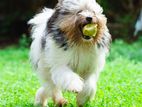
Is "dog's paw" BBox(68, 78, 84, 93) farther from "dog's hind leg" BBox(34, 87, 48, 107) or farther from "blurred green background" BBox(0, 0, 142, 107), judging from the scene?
"dog's hind leg" BBox(34, 87, 48, 107)

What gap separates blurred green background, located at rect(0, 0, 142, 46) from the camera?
1934 centimetres

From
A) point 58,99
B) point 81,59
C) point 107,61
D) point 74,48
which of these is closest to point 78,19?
point 74,48

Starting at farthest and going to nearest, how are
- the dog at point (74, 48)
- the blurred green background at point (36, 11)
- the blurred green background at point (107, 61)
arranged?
the blurred green background at point (36, 11) → the blurred green background at point (107, 61) → the dog at point (74, 48)

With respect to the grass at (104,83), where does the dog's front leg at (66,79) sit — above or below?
above

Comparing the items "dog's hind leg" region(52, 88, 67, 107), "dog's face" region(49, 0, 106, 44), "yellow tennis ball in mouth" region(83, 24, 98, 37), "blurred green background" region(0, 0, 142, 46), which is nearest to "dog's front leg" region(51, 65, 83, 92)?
"dog's face" region(49, 0, 106, 44)

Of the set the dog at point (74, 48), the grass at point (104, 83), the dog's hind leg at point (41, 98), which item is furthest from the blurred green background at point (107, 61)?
the dog at point (74, 48)

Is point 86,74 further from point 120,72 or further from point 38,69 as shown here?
point 120,72

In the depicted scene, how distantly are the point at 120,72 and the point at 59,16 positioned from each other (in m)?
4.33

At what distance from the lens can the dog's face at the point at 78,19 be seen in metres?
6.97

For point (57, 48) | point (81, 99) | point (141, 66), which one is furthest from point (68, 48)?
point (141, 66)

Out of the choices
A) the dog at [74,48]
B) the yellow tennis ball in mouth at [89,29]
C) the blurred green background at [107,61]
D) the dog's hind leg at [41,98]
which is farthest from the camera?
the blurred green background at [107,61]

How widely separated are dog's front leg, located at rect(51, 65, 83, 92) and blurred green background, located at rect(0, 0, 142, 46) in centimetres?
1159

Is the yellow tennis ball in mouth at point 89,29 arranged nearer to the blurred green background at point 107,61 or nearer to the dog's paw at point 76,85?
the dog's paw at point 76,85

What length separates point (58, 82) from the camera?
23.6 feet
